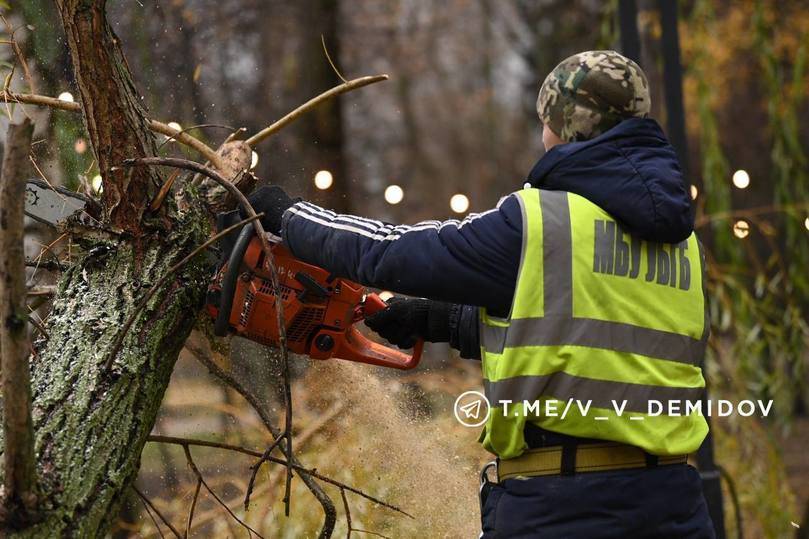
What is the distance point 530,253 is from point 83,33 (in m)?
1.32

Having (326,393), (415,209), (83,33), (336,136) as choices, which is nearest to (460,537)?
(326,393)

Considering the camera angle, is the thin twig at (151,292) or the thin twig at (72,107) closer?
the thin twig at (151,292)

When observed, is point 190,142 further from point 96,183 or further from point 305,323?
point 305,323

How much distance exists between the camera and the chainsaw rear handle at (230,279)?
2572 millimetres

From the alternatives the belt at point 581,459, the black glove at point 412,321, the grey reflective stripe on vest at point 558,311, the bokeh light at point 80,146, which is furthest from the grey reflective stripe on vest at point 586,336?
the bokeh light at point 80,146

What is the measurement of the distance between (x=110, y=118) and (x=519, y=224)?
1.19 meters

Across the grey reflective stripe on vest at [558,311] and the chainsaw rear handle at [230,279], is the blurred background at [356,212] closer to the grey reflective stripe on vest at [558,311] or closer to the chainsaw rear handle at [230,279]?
the chainsaw rear handle at [230,279]

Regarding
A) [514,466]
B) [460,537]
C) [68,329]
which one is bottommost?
[460,537]

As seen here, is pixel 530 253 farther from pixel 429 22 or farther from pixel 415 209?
pixel 429 22

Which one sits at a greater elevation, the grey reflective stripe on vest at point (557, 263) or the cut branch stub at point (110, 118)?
the cut branch stub at point (110, 118)

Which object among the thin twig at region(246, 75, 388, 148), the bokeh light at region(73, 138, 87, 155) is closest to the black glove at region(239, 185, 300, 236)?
the thin twig at region(246, 75, 388, 148)

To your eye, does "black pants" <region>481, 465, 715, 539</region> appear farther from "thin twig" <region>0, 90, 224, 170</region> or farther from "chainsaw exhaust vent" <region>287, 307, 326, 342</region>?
"thin twig" <region>0, 90, 224, 170</region>

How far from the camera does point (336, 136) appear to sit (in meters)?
6.91

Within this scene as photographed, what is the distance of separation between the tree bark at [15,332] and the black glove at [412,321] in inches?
39.3
